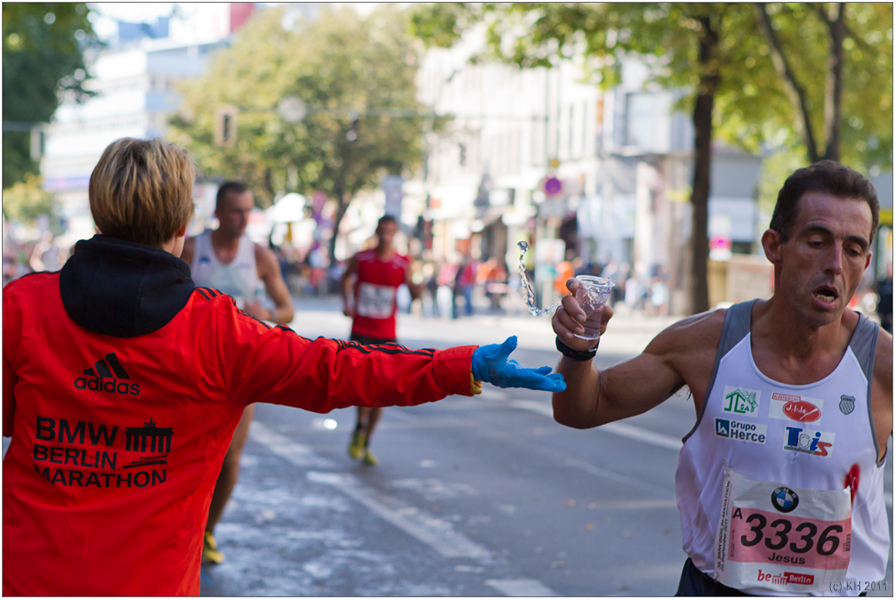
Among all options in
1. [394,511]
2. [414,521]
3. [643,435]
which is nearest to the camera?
[414,521]

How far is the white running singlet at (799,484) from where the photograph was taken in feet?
9.02

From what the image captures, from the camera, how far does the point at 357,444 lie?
929 cm

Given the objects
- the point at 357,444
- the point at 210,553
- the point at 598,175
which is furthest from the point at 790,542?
the point at 598,175

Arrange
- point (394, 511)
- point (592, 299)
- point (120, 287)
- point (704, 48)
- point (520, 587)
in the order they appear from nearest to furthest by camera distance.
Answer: point (120, 287)
point (592, 299)
point (520, 587)
point (394, 511)
point (704, 48)

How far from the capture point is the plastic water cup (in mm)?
2705

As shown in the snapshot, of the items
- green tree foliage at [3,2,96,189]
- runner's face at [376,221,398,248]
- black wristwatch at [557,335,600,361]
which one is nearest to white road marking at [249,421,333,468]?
runner's face at [376,221,398,248]

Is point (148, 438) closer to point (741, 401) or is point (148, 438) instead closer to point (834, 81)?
point (741, 401)

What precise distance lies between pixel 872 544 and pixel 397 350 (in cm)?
131

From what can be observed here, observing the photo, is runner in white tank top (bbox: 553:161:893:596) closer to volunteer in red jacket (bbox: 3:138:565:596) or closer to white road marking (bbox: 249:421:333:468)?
volunteer in red jacket (bbox: 3:138:565:596)

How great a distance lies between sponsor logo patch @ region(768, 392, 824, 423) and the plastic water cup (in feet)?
1.58

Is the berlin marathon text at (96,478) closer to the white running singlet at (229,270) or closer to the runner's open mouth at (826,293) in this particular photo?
the runner's open mouth at (826,293)

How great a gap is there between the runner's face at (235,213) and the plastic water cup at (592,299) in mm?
3942

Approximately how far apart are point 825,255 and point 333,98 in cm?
4601

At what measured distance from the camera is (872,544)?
2.81 m
